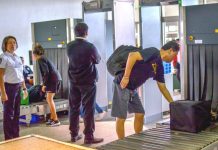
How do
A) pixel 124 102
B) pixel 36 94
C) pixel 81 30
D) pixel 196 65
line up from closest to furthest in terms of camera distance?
pixel 124 102 < pixel 196 65 < pixel 81 30 < pixel 36 94

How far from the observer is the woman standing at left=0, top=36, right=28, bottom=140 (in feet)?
15.2

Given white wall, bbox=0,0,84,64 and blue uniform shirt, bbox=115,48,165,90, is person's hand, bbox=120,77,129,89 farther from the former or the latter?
white wall, bbox=0,0,84,64

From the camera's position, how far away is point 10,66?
4.67m

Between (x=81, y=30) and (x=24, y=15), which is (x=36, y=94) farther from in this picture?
(x=24, y=15)

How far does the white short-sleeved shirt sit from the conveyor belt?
2.10m

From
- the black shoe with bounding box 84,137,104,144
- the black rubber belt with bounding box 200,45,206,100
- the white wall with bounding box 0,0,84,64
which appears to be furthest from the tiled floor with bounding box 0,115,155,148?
the white wall with bounding box 0,0,84,64

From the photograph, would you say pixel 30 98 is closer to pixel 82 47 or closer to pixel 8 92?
pixel 8 92

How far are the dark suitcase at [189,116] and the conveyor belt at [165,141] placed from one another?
69mm

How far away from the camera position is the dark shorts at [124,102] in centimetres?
378

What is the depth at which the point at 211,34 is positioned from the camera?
158 inches

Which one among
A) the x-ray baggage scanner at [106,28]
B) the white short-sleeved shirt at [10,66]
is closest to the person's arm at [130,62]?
the white short-sleeved shirt at [10,66]

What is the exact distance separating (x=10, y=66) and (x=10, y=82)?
22 cm

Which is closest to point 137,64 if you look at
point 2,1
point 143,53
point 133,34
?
point 143,53

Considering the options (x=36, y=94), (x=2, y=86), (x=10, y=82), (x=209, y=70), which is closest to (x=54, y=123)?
(x=36, y=94)
